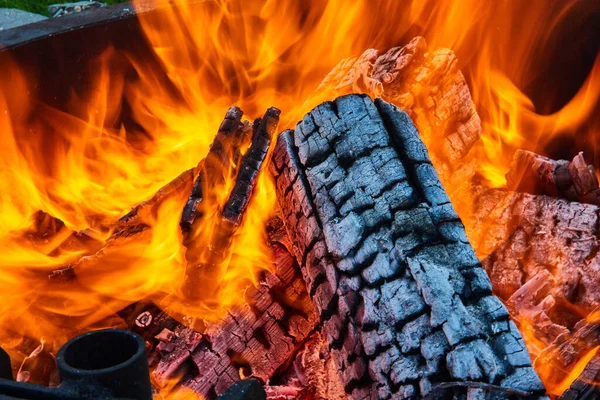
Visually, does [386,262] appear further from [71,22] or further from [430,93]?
[71,22]

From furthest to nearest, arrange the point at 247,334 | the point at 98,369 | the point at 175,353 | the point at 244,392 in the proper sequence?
the point at 247,334
the point at 175,353
the point at 98,369
the point at 244,392

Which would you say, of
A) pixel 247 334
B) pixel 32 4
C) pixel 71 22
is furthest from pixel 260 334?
pixel 32 4

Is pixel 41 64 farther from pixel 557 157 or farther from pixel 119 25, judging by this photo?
pixel 557 157

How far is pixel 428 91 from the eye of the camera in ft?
11.5

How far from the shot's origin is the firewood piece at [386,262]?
1.93 metres

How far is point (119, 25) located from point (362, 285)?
2096 millimetres

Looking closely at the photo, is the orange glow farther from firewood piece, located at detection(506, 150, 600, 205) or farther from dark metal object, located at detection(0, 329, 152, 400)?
dark metal object, located at detection(0, 329, 152, 400)

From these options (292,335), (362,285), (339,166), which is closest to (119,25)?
(339,166)

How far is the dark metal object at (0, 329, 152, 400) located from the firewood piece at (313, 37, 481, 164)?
7.02 ft

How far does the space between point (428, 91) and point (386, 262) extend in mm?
1632

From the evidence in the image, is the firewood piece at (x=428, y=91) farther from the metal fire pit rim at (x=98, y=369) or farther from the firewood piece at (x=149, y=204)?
the metal fire pit rim at (x=98, y=369)

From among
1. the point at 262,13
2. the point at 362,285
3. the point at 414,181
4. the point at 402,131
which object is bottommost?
the point at 362,285

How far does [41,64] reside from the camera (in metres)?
3.16

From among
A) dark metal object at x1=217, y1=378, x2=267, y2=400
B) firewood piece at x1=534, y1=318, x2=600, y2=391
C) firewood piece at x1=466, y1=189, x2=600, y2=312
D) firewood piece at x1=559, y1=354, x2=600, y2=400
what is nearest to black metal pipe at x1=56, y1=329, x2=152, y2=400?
dark metal object at x1=217, y1=378, x2=267, y2=400
